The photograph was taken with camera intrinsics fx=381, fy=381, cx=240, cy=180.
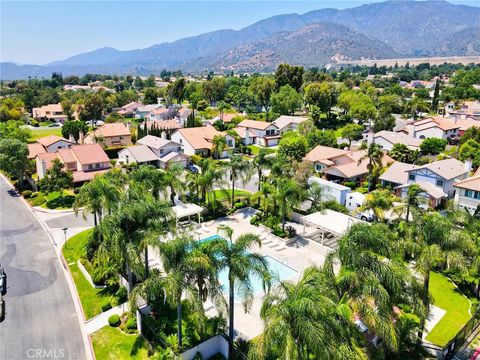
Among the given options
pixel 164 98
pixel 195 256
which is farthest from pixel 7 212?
pixel 164 98

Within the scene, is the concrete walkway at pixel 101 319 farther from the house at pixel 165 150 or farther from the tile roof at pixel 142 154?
the tile roof at pixel 142 154

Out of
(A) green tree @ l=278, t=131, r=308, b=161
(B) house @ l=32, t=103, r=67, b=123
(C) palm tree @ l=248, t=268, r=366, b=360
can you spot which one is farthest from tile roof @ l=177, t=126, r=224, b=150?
(B) house @ l=32, t=103, r=67, b=123

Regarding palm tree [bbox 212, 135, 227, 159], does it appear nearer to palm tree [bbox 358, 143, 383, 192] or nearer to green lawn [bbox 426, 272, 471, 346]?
palm tree [bbox 358, 143, 383, 192]

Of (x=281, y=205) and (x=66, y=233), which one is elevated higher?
(x=281, y=205)

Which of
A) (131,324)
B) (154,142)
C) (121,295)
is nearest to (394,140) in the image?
(154,142)

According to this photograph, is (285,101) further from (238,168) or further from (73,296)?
(73,296)

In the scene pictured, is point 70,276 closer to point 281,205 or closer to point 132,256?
point 132,256
